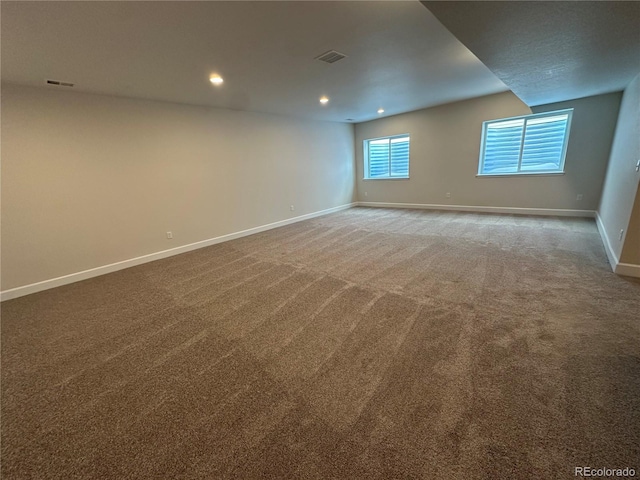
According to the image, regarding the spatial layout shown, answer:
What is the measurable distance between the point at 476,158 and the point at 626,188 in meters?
3.24

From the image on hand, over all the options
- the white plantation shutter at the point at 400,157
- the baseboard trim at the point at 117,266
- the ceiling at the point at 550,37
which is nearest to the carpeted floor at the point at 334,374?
the baseboard trim at the point at 117,266

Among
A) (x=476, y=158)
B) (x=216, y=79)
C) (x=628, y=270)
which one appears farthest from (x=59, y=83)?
(x=476, y=158)

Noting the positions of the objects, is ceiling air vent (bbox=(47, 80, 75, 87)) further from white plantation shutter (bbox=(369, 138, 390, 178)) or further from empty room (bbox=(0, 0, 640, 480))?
white plantation shutter (bbox=(369, 138, 390, 178))

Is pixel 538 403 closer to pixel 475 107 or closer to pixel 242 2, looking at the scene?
pixel 242 2

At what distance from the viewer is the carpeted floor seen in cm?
119

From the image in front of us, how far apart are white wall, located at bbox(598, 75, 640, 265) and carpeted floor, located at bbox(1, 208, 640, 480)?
1.03 ft

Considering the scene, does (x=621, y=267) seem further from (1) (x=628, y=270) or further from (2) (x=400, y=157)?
(2) (x=400, y=157)

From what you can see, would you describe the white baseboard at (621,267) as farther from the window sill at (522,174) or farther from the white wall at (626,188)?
the window sill at (522,174)

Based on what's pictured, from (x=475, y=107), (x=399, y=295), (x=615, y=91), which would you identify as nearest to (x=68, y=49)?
(x=399, y=295)

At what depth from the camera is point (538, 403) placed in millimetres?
1380

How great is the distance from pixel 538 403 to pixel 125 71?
4654 millimetres

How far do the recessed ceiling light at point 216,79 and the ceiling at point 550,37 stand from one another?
2.60 meters

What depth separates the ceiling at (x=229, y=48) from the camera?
1.90 metres

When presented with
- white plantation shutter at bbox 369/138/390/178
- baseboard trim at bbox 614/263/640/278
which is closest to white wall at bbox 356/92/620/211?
white plantation shutter at bbox 369/138/390/178
